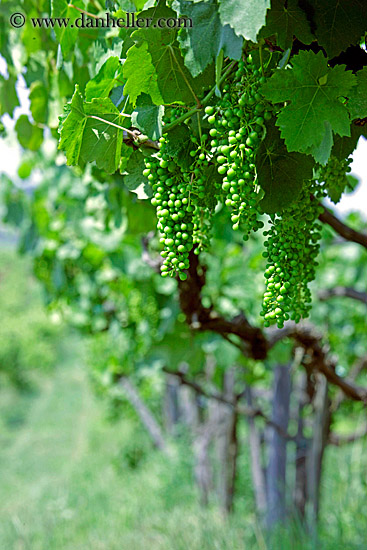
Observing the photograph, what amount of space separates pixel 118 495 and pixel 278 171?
530 cm

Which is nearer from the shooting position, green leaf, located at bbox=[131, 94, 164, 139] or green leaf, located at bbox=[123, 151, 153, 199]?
green leaf, located at bbox=[131, 94, 164, 139]

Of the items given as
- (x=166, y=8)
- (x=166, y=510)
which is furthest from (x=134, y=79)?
(x=166, y=510)

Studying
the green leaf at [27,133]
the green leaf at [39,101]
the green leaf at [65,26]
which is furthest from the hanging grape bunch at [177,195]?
the green leaf at [27,133]

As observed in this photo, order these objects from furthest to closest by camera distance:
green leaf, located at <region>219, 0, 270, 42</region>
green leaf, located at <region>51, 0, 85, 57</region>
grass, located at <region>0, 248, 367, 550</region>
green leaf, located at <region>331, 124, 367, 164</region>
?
grass, located at <region>0, 248, 367, 550</region>, green leaf, located at <region>51, 0, 85, 57</region>, green leaf, located at <region>331, 124, 367, 164</region>, green leaf, located at <region>219, 0, 270, 42</region>

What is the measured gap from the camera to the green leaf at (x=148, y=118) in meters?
0.77

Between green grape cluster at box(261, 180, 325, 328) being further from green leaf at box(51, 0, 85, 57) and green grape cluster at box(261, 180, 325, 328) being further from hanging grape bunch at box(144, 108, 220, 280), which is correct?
green leaf at box(51, 0, 85, 57)

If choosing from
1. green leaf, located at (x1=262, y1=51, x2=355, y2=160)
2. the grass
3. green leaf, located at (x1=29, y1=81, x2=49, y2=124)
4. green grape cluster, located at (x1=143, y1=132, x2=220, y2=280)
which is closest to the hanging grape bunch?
green grape cluster, located at (x1=143, y1=132, x2=220, y2=280)

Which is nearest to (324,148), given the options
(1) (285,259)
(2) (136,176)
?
(1) (285,259)

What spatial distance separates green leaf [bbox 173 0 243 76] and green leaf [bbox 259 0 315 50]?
8 cm

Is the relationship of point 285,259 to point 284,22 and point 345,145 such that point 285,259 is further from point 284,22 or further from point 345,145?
point 284,22

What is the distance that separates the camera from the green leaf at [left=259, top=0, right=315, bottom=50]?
2.37 ft

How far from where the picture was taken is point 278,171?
2.48ft

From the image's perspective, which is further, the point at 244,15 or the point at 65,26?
the point at 65,26

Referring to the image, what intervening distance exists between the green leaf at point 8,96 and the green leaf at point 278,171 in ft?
3.34
